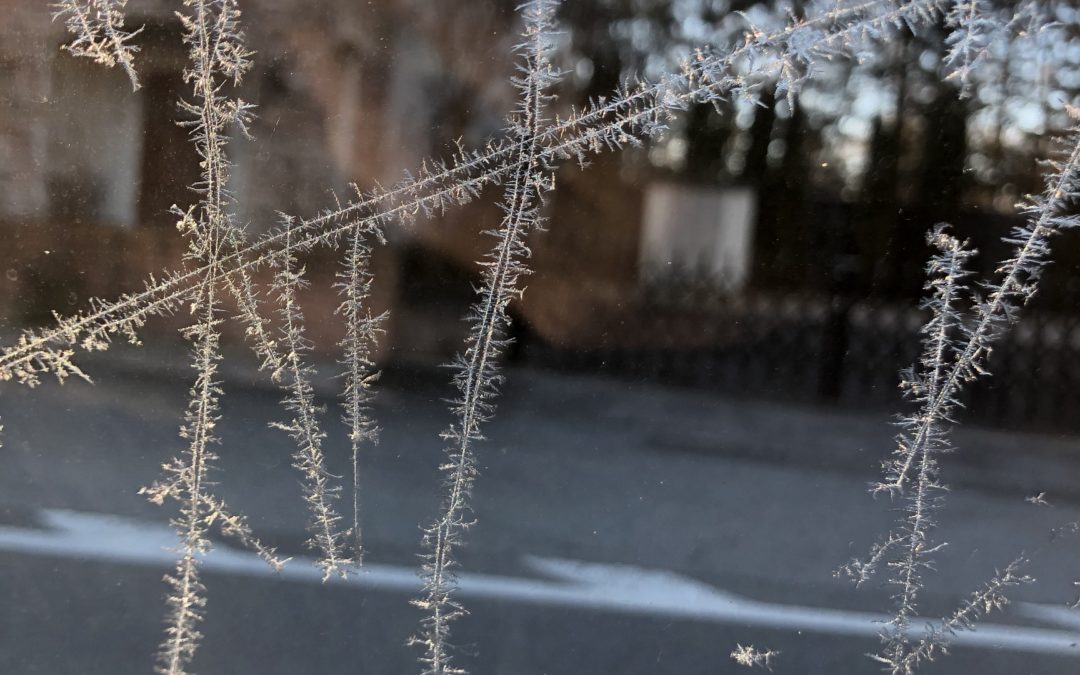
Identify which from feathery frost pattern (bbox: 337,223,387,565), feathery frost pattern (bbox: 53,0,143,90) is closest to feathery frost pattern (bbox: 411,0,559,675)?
feathery frost pattern (bbox: 337,223,387,565)

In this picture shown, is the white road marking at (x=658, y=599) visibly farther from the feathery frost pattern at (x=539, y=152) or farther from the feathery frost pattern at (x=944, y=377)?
the feathery frost pattern at (x=539, y=152)

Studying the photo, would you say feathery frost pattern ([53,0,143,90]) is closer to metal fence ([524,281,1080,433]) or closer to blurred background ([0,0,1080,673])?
blurred background ([0,0,1080,673])

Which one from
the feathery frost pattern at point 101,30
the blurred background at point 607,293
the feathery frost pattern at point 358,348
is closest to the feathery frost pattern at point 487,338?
the blurred background at point 607,293

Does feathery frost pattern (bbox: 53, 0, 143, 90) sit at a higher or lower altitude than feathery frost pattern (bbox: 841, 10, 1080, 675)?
higher

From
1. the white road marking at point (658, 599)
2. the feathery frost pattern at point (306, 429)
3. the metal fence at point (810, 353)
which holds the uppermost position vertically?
the metal fence at point (810, 353)

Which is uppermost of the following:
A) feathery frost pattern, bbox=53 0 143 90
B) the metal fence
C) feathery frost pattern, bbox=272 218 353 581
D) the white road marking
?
feathery frost pattern, bbox=53 0 143 90

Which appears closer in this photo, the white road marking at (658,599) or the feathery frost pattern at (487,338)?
the feathery frost pattern at (487,338)

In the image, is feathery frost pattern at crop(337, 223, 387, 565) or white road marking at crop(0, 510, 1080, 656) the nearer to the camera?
feathery frost pattern at crop(337, 223, 387, 565)

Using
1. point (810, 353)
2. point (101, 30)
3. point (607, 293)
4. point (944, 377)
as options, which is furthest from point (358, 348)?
point (944, 377)
